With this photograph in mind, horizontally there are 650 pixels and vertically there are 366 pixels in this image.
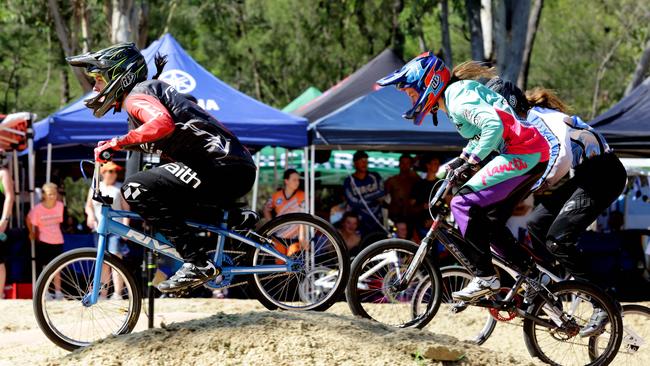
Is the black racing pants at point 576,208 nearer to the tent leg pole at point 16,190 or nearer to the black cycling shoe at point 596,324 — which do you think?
the black cycling shoe at point 596,324

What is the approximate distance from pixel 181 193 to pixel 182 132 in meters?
0.39

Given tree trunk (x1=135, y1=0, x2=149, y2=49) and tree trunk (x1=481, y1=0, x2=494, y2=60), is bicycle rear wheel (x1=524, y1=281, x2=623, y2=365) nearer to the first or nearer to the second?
tree trunk (x1=481, y1=0, x2=494, y2=60)

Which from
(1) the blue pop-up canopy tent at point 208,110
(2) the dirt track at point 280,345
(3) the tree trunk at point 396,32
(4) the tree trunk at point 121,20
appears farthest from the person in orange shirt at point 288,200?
(3) the tree trunk at point 396,32

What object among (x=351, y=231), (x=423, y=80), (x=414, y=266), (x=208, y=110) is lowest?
(x=351, y=231)

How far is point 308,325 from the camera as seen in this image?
18.5 ft

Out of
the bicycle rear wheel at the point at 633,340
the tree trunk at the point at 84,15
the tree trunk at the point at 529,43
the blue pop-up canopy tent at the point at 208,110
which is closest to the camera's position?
the bicycle rear wheel at the point at 633,340

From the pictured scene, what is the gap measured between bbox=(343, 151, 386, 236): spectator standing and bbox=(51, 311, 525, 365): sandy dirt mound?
23.7ft

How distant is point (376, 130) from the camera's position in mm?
11852

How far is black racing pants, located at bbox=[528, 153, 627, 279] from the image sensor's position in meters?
7.03

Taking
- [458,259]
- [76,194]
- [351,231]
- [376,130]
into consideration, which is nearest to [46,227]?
[351,231]

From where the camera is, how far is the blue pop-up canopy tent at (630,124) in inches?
463

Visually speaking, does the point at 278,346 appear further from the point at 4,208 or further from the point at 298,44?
the point at 298,44

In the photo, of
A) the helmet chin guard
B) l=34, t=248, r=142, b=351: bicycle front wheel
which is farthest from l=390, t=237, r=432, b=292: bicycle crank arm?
l=34, t=248, r=142, b=351: bicycle front wheel

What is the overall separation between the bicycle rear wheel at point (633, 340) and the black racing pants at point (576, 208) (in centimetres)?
45
